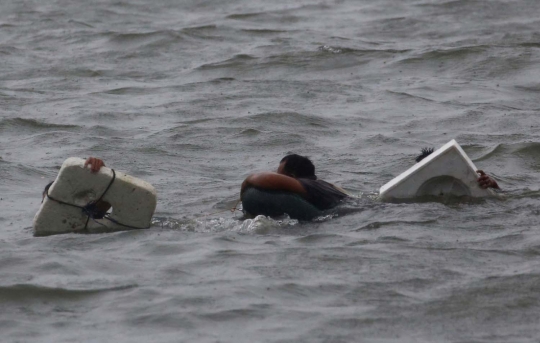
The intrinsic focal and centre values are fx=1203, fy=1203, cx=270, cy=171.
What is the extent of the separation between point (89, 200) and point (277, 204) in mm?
1403

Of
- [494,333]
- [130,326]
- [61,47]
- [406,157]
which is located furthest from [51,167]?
[61,47]

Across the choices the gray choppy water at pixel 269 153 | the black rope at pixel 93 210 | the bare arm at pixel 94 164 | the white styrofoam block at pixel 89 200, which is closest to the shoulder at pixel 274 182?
the gray choppy water at pixel 269 153

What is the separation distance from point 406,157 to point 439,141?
93cm

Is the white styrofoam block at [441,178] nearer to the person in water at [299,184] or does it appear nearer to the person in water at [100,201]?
the person in water at [299,184]

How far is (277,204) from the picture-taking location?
356 inches

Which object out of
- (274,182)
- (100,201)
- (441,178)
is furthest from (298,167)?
(100,201)

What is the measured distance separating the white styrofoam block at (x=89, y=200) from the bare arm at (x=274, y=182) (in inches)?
30.4

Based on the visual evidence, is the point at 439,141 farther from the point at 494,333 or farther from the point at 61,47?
the point at 61,47

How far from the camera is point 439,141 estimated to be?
1299cm

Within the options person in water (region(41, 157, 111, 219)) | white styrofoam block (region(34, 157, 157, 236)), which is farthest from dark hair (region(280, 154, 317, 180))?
person in water (region(41, 157, 111, 219))

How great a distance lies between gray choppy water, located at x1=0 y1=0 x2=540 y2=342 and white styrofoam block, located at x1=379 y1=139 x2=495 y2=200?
5.4 inches

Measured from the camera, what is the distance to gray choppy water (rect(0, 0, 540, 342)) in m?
7.30

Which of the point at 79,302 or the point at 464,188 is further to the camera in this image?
the point at 464,188

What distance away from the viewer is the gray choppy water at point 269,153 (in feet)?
24.0
